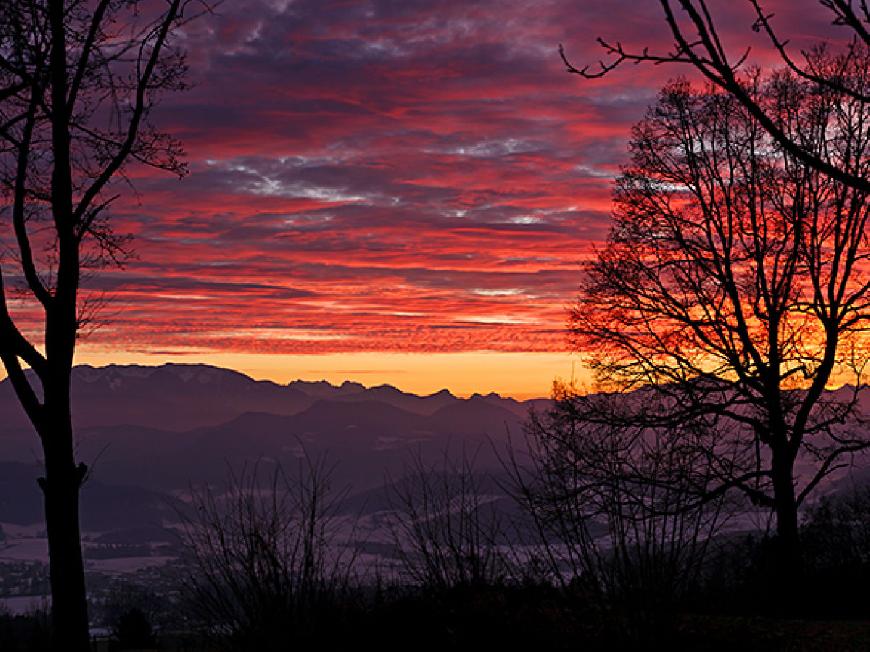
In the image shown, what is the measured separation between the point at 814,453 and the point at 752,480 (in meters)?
1.37

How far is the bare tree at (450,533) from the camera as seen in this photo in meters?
8.73

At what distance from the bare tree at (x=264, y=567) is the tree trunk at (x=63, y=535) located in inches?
72.4

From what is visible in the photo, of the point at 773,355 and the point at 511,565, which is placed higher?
the point at 773,355

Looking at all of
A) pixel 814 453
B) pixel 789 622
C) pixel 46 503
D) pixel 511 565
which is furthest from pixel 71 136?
pixel 814 453

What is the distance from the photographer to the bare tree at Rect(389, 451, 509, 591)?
8.73m

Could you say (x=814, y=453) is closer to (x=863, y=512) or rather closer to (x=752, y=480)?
(x=752, y=480)

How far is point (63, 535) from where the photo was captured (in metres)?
9.55

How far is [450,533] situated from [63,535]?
13.7 feet

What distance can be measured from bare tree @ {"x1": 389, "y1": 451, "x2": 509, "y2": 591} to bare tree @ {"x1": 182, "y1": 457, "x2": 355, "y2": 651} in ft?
2.55

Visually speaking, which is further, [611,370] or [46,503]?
[611,370]

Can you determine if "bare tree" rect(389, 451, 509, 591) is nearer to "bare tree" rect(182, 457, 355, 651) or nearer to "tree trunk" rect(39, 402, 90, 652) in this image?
"bare tree" rect(182, 457, 355, 651)

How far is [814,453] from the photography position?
18312 millimetres

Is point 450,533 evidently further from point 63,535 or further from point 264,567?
point 63,535

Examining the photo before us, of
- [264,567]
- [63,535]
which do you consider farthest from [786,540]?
[63,535]
